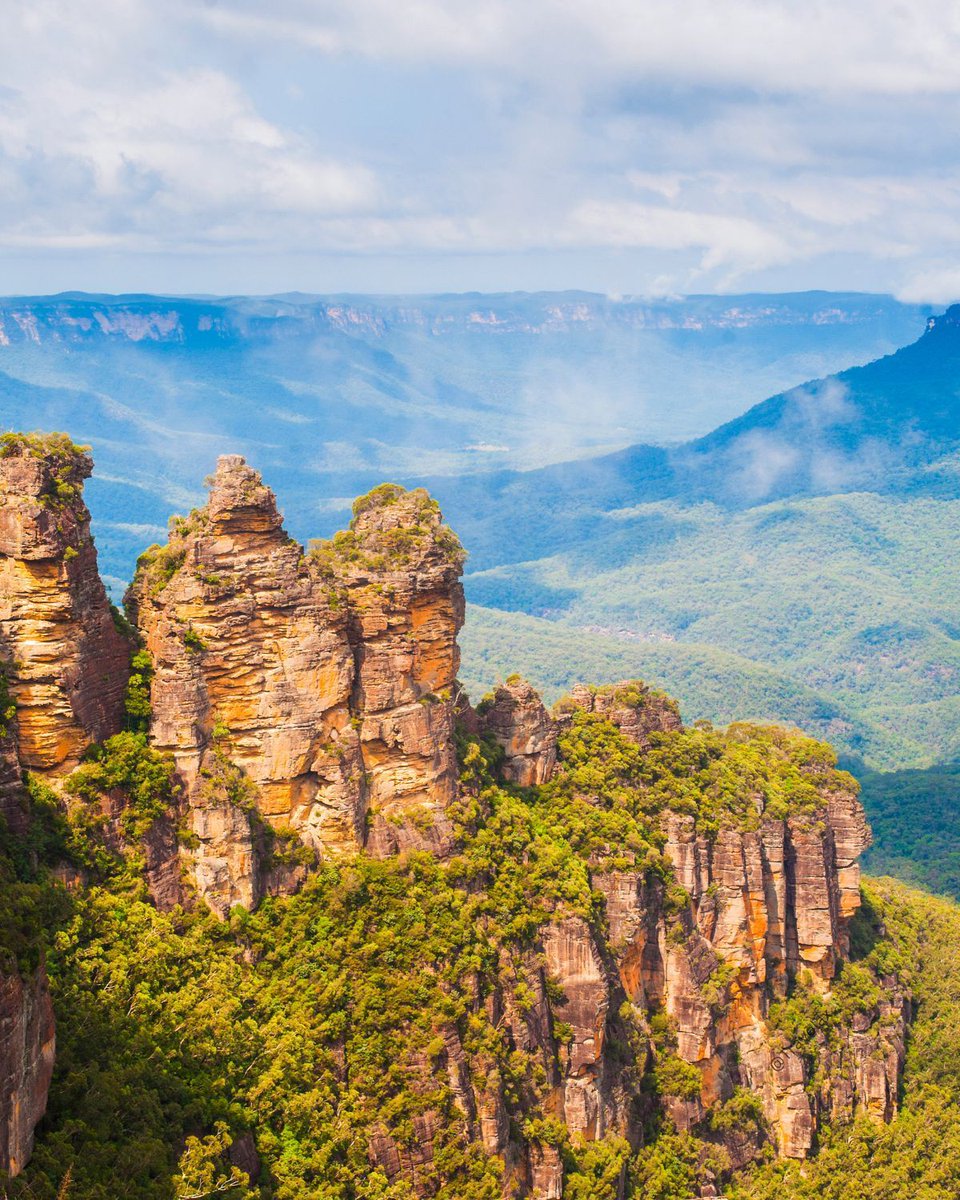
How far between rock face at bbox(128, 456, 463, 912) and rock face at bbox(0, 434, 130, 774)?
8.55 feet

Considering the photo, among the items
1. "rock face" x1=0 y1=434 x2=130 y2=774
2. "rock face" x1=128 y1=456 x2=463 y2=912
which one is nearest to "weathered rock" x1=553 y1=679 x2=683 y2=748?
"rock face" x1=128 y1=456 x2=463 y2=912

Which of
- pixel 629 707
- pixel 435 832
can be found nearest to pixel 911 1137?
pixel 629 707

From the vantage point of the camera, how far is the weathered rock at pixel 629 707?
52.5 metres

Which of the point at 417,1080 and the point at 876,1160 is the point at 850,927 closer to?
the point at 876,1160

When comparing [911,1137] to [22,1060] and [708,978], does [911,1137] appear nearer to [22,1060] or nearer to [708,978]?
[708,978]

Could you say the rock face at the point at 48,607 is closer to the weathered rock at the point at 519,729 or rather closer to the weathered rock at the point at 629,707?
the weathered rock at the point at 519,729

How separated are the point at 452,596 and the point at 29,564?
13.9m

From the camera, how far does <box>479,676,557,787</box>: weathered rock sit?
48281 mm

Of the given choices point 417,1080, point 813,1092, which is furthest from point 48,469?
point 813,1092

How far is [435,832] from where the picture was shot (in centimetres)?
4109

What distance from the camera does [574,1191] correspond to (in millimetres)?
38719

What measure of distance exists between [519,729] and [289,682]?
11649 mm

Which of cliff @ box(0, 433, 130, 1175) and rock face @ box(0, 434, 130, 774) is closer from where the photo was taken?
cliff @ box(0, 433, 130, 1175)

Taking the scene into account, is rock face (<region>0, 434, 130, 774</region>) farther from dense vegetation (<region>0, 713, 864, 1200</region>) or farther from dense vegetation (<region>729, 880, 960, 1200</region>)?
dense vegetation (<region>729, 880, 960, 1200</region>)
